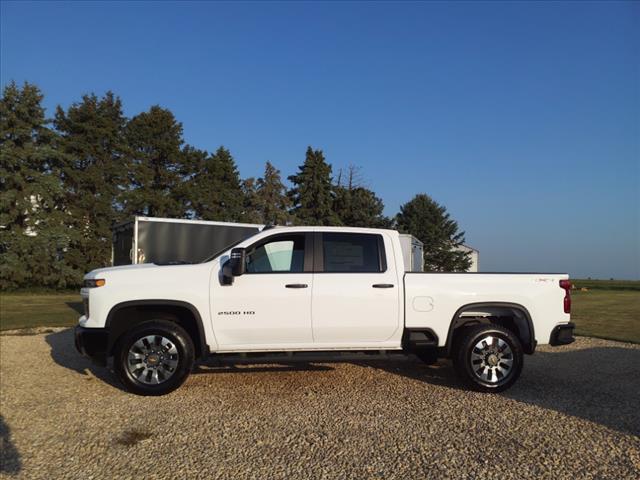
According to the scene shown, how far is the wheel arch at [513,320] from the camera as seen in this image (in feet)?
20.4

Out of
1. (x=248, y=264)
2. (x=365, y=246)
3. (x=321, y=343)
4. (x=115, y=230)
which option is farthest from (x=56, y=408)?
(x=115, y=230)

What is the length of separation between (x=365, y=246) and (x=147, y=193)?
3763 cm

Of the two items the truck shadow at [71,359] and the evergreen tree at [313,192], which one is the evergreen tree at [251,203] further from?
the truck shadow at [71,359]

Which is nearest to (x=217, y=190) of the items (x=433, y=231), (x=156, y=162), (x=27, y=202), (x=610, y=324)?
(x=156, y=162)

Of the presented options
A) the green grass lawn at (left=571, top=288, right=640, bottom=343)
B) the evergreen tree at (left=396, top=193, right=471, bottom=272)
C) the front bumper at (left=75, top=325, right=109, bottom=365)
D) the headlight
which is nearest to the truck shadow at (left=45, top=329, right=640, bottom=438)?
the front bumper at (left=75, top=325, right=109, bottom=365)

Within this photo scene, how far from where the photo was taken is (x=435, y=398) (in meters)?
5.92

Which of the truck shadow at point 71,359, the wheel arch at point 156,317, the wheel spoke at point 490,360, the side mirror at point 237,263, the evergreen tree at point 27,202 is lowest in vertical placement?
the truck shadow at point 71,359

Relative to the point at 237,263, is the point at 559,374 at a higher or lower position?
lower

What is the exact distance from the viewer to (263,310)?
19.6 feet

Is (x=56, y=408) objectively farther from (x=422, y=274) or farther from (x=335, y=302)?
(x=422, y=274)

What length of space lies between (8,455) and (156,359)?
1.82 m

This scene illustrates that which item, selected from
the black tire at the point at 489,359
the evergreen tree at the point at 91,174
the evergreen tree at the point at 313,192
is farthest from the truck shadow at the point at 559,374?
the evergreen tree at the point at 313,192

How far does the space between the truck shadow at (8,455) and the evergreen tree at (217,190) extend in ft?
133

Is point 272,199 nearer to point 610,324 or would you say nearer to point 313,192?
point 313,192
